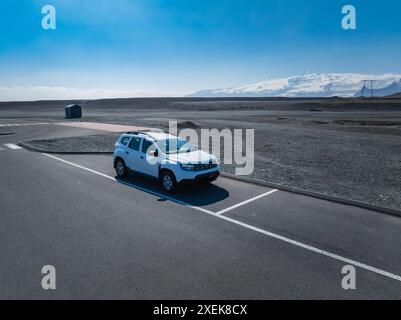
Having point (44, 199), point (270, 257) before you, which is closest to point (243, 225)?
point (270, 257)

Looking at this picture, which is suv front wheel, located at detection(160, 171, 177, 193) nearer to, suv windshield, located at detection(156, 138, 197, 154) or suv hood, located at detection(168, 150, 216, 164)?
suv hood, located at detection(168, 150, 216, 164)

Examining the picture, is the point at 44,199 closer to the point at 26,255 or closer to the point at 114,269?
the point at 26,255

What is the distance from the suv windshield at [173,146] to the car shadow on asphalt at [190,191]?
131cm

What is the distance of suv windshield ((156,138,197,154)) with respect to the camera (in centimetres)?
1068

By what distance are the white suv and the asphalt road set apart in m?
0.62

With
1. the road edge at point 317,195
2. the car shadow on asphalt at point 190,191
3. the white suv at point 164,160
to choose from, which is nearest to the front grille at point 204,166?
the white suv at point 164,160

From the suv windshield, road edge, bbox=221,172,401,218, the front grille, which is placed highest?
Result: the suv windshield

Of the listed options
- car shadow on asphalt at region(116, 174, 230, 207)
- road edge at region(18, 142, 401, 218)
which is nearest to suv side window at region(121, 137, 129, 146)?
car shadow on asphalt at region(116, 174, 230, 207)

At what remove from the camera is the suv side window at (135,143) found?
1139 cm

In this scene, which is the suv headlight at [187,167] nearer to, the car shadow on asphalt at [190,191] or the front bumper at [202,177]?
the front bumper at [202,177]

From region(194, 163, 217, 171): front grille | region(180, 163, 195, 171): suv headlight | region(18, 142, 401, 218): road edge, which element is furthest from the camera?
region(194, 163, 217, 171): front grille

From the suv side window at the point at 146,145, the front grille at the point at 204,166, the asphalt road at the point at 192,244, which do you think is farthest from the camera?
the suv side window at the point at 146,145

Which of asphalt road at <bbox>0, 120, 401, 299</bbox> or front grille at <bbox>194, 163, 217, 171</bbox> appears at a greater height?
front grille at <bbox>194, 163, 217, 171</bbox>
